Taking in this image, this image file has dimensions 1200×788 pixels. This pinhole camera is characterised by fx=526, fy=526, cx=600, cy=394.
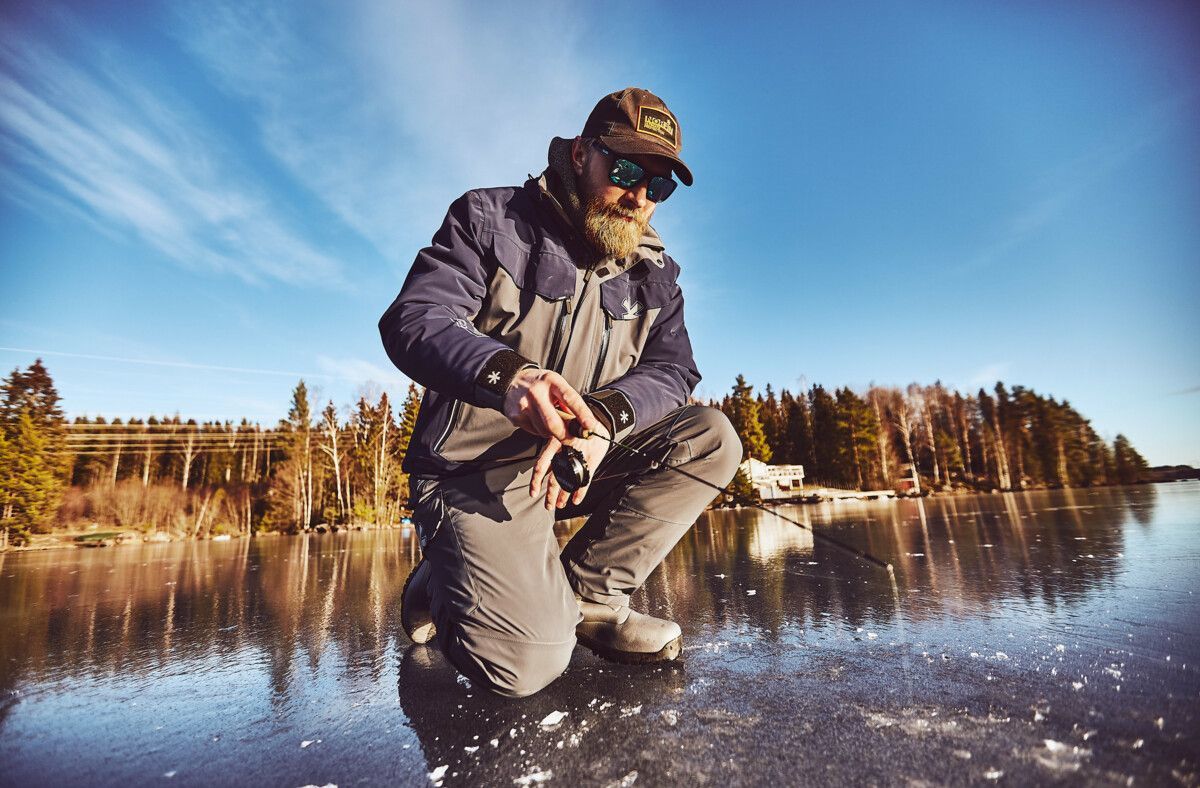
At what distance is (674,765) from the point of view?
0.97 m

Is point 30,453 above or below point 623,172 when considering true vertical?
above

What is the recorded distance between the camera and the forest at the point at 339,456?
27031mm

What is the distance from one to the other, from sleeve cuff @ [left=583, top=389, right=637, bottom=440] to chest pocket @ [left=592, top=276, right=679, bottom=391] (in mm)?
344

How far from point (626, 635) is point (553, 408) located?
0.82 metres

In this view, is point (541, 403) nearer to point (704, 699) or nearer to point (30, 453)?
point (704, 699)

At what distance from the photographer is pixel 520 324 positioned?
201 centimetres

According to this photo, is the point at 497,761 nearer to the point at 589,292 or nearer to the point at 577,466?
the point at 577,466

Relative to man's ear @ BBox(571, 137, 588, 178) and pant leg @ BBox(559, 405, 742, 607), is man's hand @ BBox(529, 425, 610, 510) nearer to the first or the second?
A: pant leg @ BBox(559, 405, 742, 607)

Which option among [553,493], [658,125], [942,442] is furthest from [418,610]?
[942,442]

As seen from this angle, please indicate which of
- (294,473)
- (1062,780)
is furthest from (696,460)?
(294,473)

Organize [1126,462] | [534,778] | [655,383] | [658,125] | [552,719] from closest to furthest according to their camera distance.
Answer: [534,778] → [552,719] → [655,383] → [658,125] → [1126,462]

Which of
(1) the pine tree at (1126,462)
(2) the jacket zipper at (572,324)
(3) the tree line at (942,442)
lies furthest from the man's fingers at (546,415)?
(1) the pine tree at (1126,462)

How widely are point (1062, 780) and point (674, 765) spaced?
608 millimetres

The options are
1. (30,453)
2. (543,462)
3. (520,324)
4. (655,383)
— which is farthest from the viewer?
(30,453)
